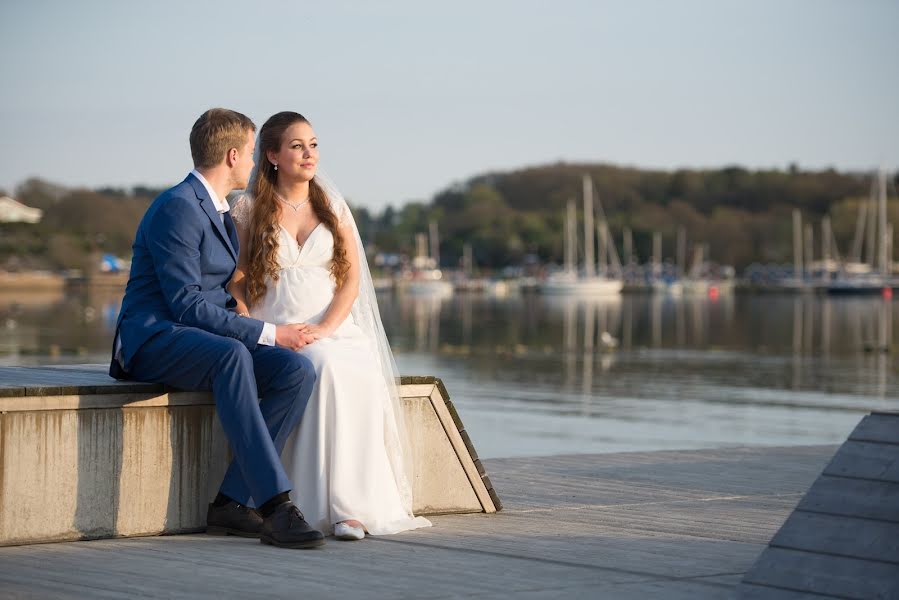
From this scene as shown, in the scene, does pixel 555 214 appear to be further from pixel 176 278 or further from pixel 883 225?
pixel 176 278

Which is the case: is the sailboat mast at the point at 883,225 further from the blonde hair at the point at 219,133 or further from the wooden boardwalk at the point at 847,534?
the wooden boardwalk at the point at 847,534

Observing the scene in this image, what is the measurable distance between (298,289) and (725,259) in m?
158

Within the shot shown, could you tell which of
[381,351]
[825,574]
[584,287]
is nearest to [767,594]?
[825,574]

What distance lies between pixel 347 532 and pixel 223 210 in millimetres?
1351

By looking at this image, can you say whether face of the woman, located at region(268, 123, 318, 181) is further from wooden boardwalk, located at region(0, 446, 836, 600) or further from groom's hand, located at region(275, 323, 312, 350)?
wooden boardwalk, located at region(0, 446, 836, 600)

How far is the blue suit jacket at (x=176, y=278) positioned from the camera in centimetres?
488

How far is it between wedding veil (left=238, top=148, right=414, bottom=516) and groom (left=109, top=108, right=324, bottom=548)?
1.26 ft

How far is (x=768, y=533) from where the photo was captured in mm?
5336

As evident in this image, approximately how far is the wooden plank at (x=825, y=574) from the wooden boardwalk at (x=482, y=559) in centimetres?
29

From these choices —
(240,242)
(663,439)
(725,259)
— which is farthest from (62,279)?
(240,242)

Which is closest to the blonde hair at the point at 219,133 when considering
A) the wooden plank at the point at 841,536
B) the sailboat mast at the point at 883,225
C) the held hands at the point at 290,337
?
the held hands at the point at 290,337

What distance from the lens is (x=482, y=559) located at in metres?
4.50

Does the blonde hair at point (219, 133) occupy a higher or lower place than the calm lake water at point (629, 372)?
higher

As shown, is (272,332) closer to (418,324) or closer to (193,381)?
(193,381)
